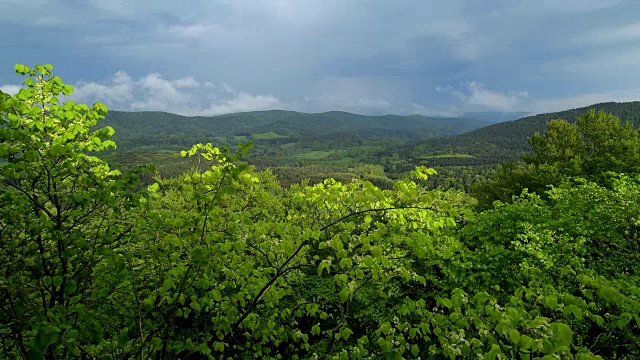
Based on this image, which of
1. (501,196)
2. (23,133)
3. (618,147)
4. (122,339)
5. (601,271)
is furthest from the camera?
(501,196)

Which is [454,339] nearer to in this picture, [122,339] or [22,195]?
[122,339]

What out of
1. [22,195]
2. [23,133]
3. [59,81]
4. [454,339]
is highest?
[59,81]

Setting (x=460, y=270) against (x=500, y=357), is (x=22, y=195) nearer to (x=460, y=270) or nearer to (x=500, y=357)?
(x=500, y=357)

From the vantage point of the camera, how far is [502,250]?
18.4 m

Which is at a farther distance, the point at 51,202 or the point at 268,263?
the point at 51,202

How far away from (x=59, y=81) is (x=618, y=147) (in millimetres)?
47794

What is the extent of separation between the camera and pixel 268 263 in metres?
6.52

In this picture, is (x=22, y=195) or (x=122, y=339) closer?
(x=122, y=339)

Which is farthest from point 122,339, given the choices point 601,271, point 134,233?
point 601,271

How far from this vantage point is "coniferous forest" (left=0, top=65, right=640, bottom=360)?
5078 mm

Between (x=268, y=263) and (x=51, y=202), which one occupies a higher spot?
(x=51, y=202)

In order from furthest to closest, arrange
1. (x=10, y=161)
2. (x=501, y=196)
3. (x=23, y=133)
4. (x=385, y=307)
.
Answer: (x=501, y=196), (x=385, y=307), (x=10, y=161), (x=23, y=133)

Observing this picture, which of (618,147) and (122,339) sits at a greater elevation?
(618,147)

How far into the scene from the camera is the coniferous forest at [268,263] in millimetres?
5078
